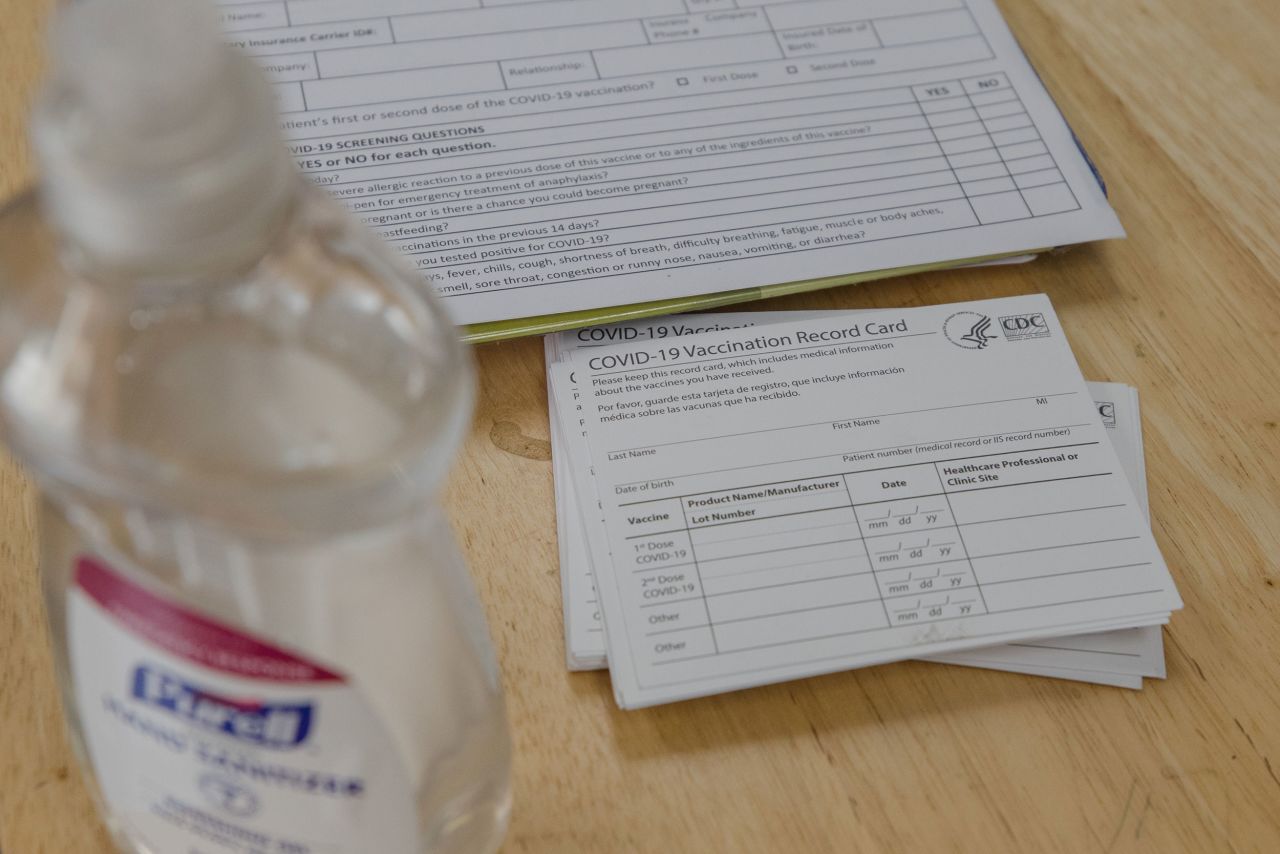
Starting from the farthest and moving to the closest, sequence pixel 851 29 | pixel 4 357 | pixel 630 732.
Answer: pixel 851 29, pixel 630 732, pixel 4 357

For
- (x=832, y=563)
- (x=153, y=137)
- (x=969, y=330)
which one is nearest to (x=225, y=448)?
(x=153, y=137)

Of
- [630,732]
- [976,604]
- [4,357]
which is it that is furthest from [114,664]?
[976,604]

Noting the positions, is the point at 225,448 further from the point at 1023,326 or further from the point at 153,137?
the point at 1023,326

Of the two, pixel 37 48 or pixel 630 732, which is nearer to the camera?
pixel 630 732

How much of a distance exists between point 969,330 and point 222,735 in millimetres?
389

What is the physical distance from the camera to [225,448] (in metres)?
0.29

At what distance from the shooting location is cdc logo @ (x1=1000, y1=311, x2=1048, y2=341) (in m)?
0.58

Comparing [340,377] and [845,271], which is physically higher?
[340,377]

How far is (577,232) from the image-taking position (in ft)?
1.98

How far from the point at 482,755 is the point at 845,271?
0.32 metres

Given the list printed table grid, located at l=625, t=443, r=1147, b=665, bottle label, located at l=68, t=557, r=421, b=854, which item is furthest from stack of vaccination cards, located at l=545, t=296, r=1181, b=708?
bottle label, located at l=68, t=557, r=421, b=854

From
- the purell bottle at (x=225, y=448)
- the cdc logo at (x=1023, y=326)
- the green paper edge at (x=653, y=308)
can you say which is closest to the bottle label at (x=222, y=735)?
the purell bottle at (x=225, y=448)

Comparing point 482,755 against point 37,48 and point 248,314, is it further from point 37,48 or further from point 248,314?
point 37,48

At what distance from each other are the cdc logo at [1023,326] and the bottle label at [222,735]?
14.4 inches
